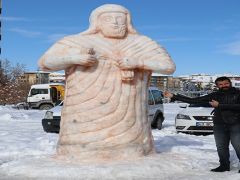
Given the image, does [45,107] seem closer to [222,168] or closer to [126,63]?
[126,63]

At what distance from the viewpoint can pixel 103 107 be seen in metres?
6.97

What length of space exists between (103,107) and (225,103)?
6.08 ft

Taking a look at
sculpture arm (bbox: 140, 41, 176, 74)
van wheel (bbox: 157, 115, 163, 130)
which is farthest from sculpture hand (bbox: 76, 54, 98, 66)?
van wheel (bbox: 157, 115, 163, 130)

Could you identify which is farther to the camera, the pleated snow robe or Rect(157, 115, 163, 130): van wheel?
Rect(157, 115, 163, 130): van wheel

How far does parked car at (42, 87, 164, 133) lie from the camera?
609 inches

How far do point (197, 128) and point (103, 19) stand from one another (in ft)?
27.6

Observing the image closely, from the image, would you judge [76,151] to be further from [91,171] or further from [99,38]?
[99,38]

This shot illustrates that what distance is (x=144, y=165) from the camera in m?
6.69

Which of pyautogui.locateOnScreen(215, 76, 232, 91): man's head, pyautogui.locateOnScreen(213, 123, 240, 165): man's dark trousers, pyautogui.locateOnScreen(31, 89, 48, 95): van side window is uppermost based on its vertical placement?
pyautogui.locateOnScreen(215, 76, 232, 91): man's head

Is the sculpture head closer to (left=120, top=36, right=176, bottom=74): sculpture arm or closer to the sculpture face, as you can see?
the sculpture face

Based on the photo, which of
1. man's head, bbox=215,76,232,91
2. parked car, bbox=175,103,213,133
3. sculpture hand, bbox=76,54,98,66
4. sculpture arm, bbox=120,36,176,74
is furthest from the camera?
parked car, bbox=175,103,213,133

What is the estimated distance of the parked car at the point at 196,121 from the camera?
585 inches

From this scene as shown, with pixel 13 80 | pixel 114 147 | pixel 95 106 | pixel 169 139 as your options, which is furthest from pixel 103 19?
pixel 13 80

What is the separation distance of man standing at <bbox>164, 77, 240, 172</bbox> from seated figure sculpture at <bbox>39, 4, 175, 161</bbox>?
675mm
